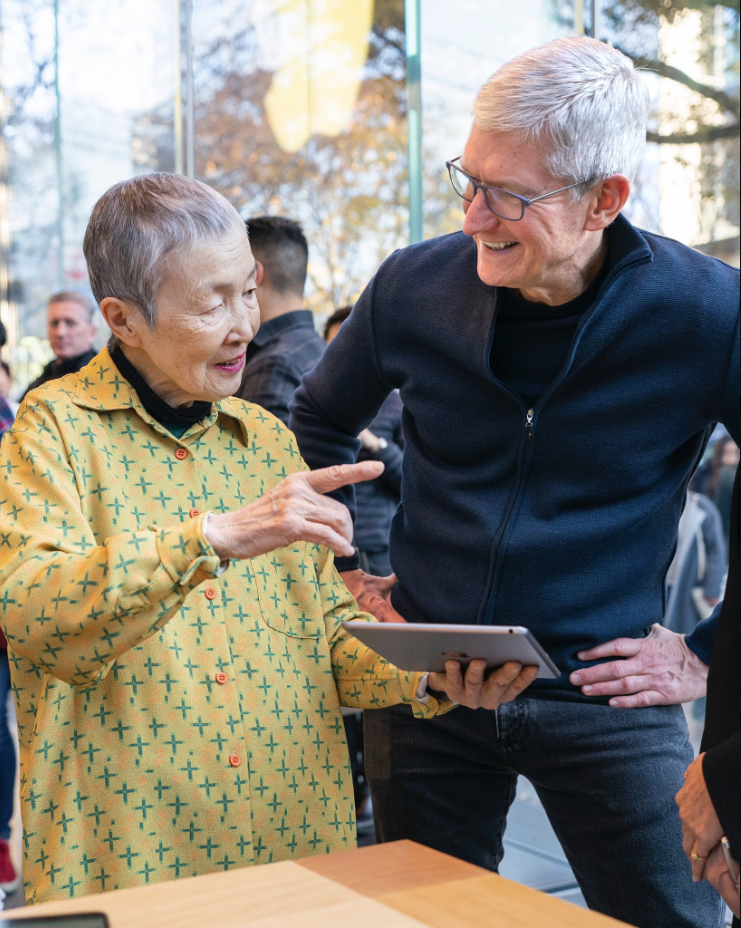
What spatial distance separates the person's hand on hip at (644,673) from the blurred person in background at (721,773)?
0.28 m

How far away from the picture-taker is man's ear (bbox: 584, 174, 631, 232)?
1.60 m

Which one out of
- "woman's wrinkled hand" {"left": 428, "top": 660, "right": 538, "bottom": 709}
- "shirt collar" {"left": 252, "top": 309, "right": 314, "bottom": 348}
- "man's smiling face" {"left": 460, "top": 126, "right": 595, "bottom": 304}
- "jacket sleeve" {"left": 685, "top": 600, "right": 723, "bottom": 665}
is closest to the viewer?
"woman's wrinkled hand" {"left": 428, "top": 660, "right": 538, "bottom": 709}

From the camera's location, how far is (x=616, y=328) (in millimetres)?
1601

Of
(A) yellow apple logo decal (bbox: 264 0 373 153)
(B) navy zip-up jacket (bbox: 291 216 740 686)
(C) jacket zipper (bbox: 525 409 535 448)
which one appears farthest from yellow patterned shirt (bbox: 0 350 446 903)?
(A) yellow apple logo decal (bbox: 264 0 373 153)

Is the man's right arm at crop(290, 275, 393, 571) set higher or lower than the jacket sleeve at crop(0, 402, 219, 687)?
higher

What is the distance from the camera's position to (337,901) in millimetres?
1210

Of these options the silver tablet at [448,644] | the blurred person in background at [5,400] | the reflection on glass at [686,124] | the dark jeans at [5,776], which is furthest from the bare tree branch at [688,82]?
the dark jeans at [5,776]

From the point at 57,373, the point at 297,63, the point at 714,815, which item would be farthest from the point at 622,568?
the point at 297,63

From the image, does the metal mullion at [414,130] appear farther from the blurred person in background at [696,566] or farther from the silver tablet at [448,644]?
the silver tablet at [448,644]

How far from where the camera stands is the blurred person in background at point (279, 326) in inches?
125

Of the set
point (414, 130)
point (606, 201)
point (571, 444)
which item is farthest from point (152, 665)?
point (414, 130)

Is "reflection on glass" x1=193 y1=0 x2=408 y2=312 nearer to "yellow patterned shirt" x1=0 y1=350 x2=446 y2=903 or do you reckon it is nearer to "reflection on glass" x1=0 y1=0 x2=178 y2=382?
"reflection on glass" x1=0 y1=0 x2=178 y2=382

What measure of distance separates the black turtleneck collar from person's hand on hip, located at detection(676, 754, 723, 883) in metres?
0.85

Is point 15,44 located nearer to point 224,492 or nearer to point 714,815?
point 224,492
